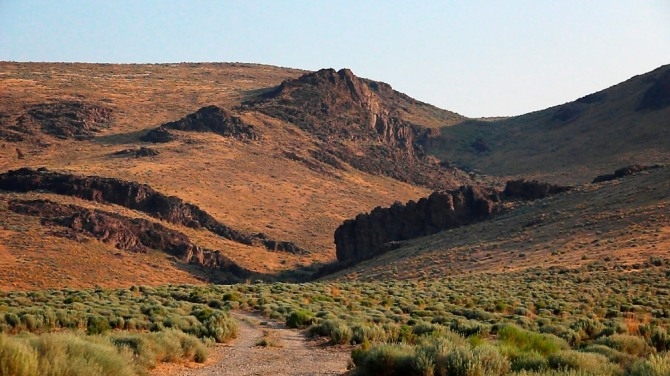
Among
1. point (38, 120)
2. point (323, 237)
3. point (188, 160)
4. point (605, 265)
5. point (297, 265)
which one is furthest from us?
point (38, 120)

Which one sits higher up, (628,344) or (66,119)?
(66,119)

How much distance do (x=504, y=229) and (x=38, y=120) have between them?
71.4 meters

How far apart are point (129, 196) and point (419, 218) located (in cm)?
2974

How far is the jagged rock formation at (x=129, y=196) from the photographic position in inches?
2815

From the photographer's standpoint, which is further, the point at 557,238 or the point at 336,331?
the point at 557,238

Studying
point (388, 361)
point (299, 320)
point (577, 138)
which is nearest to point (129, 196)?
point (299, 320)

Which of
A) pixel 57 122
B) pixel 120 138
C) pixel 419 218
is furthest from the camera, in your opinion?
pixel 57 122

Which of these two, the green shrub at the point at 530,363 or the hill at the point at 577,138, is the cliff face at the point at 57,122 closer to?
the hill at the point at 577,138

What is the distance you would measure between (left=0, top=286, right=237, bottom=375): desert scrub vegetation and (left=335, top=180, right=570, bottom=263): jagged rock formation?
130 ft

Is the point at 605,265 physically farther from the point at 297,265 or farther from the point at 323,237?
the point at 323,237

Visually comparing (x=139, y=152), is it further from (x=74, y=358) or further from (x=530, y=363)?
(x=530, y=363)

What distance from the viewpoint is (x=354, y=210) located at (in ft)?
306

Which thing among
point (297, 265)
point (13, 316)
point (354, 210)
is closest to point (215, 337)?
point (13, 316)

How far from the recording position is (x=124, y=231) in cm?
6362
